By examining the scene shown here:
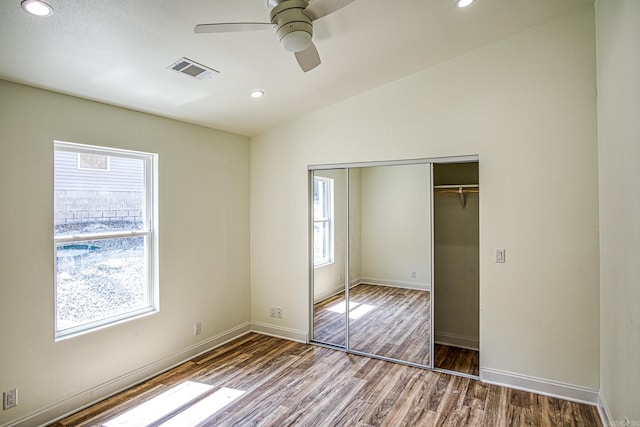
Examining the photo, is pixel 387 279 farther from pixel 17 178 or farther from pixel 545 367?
pixel 17 178

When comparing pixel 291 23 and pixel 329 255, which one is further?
pixel 329 255

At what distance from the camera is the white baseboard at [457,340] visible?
3.77 metres

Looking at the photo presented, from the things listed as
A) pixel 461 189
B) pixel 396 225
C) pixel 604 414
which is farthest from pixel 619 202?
pixel 396 225

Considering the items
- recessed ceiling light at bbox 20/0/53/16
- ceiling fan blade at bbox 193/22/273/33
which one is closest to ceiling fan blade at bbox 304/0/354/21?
ceiling fan blade at bbox 193/22/273/33

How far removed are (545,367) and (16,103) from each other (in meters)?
4.54

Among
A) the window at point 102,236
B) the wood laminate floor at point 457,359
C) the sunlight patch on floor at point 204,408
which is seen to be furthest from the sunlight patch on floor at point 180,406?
the wood laminate floor at point 457,359

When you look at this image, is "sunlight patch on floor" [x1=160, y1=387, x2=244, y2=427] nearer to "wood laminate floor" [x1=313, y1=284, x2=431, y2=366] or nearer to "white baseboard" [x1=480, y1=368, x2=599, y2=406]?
"wood laminate floor" [x1=313, y1=284, x2=431, y2=366]

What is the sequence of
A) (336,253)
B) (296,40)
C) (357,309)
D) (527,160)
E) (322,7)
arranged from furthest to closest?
(336,253) < (357,309) < (527,160) < (296,40) < (322,7)

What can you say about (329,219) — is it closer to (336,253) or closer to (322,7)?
(336,253)

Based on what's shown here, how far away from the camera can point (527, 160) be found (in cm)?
303

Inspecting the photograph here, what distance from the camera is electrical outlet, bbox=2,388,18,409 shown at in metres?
2.39

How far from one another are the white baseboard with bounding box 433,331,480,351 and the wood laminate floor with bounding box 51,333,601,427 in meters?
0.59

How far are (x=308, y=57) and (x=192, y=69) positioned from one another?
1033 mm

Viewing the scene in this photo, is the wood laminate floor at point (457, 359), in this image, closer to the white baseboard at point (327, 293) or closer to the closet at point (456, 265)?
the closet at point (456, 265)
